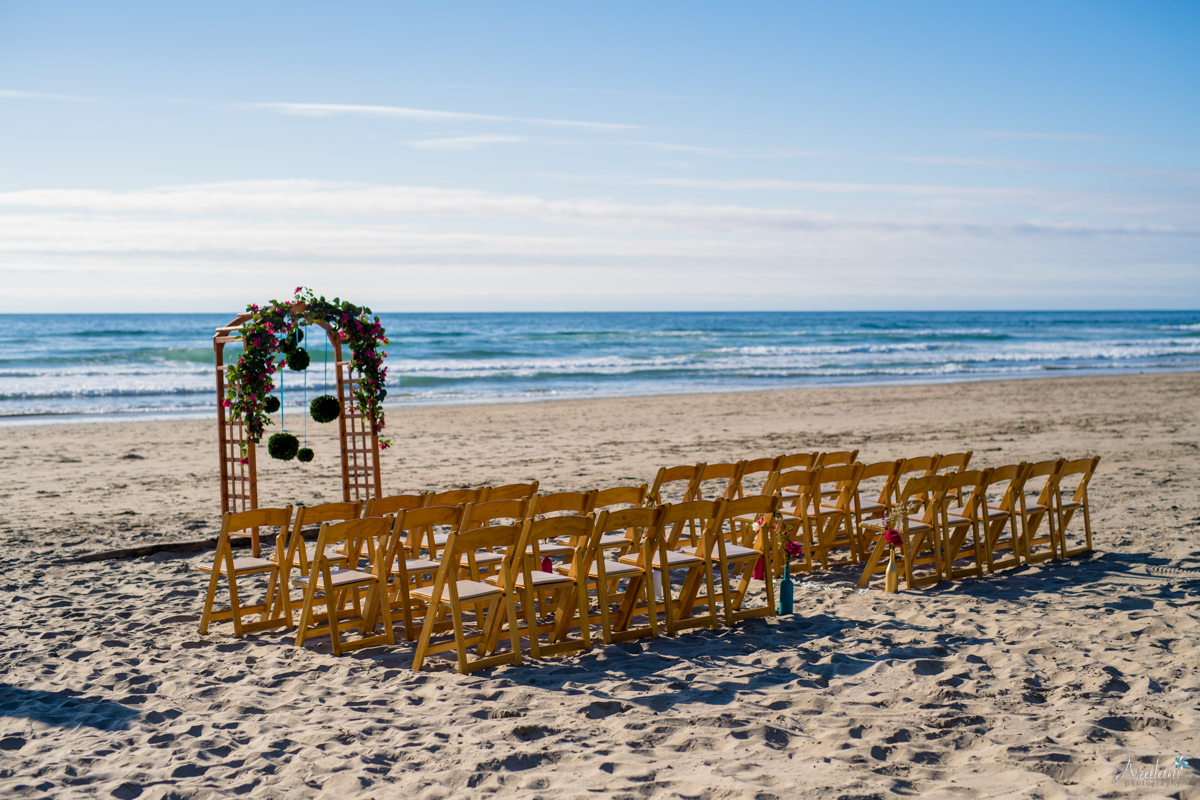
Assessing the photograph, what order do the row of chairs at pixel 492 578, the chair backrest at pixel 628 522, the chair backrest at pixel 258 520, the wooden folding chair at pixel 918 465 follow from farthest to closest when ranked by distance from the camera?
the wooden folding chair at pixel 918 465
the chair backrest at pixel 258 520
the chair backrest at pixel 628 522
the row of chairs at pixel 492 578

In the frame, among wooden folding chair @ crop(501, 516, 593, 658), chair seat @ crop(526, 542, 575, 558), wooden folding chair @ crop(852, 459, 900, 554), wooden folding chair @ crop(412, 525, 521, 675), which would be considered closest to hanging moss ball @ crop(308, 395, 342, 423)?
chair seat @ crop(526, 542, 575, 558)

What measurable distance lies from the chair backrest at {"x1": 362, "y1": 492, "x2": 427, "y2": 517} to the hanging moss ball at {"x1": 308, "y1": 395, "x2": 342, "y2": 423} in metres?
1.82

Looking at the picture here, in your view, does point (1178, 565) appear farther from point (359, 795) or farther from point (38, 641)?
point (38, 641)

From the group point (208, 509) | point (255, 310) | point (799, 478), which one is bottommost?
point (208, 509)

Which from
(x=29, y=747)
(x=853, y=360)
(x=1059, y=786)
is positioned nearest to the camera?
(x=1059, y=786)

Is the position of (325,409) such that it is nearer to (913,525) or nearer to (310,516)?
(310,516)

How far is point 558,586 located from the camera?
5.12 meters

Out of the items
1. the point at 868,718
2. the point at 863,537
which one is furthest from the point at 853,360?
the point at 868,718

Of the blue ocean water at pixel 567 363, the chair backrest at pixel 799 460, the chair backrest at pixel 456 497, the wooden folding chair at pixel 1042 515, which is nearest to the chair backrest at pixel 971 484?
the wooden folding chair at pixel 1042 515

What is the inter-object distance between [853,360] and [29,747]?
1327 inches

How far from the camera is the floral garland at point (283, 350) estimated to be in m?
7.10

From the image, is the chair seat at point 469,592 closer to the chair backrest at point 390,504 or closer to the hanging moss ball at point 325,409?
the chair backrest at point 390,504

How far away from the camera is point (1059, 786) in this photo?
338 centimetres

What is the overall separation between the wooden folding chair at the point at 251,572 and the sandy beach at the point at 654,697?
114 millimetres
